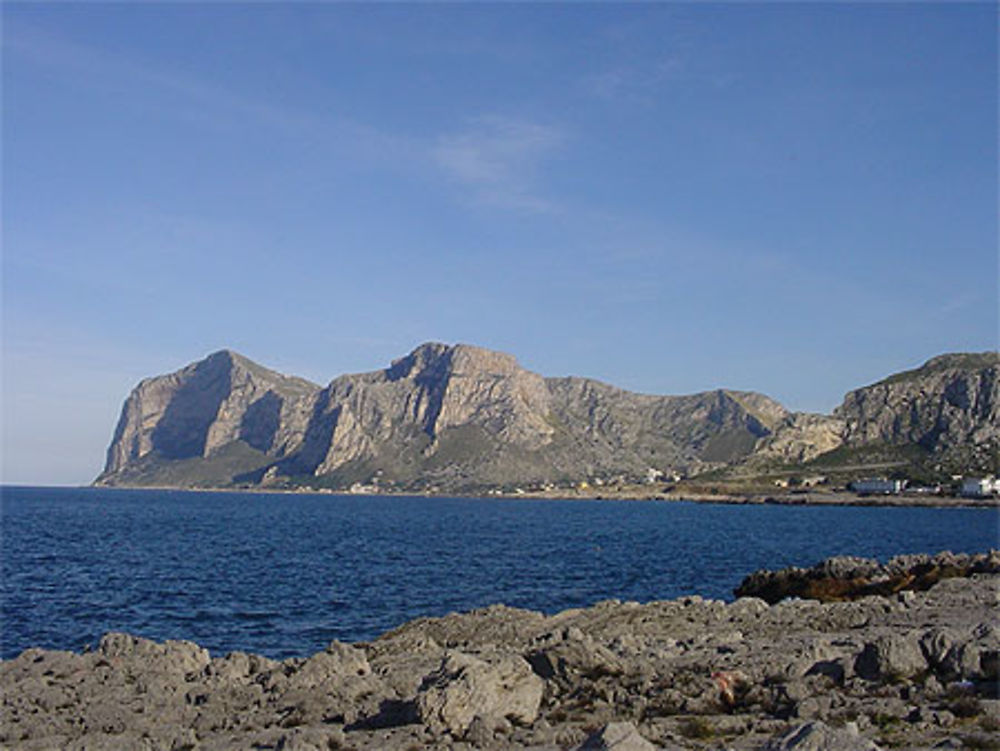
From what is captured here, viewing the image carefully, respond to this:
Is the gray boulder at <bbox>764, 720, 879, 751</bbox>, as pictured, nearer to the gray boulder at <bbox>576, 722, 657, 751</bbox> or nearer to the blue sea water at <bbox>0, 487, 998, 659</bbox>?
the gray boulder at <bbox>576, 722, 657, 751</bbox>

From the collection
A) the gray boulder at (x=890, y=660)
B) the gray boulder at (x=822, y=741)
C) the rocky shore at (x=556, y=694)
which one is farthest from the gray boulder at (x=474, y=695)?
the gray boulder at (x=890, y=660)

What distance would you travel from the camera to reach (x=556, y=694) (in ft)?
58.3

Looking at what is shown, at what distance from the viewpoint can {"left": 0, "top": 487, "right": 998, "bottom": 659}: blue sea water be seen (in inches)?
1742

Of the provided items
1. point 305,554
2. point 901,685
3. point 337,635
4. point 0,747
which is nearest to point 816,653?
point 901,685

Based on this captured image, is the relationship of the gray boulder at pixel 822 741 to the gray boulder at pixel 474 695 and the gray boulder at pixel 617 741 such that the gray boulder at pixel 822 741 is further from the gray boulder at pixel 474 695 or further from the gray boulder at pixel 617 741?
the gray boulder at pixel 474 695

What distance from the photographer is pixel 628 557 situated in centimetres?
8006

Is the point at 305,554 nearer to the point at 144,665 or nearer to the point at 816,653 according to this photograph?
the point at 144,665

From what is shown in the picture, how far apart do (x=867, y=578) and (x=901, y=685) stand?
33.1m

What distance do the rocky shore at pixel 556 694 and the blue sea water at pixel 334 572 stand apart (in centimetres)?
1417

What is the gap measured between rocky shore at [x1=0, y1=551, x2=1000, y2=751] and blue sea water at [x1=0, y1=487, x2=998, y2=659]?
14.2m

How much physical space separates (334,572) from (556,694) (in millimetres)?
52096

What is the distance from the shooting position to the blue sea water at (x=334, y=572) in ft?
145

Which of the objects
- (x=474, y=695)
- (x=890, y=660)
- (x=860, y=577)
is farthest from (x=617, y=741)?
(x=860, y=577)

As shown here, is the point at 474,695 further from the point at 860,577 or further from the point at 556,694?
the point at 860,577
